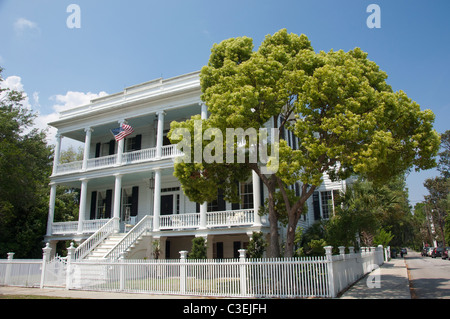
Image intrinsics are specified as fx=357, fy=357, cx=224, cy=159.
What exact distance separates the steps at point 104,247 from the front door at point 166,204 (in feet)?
11.6

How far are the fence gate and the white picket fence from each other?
4 centimetres

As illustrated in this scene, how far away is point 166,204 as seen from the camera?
74.3ft

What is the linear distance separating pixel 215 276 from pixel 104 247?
349 inches

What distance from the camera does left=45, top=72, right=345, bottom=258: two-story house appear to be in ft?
60.9

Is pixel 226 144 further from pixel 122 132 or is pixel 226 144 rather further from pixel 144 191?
pixel 144 191

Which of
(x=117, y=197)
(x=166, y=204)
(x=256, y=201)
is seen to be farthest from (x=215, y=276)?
(x=166, y=204)

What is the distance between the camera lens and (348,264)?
524 inches

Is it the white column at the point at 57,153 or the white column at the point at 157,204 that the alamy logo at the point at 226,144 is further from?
the white column at the point at 57,153

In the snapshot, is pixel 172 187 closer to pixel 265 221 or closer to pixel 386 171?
pixel 265 221

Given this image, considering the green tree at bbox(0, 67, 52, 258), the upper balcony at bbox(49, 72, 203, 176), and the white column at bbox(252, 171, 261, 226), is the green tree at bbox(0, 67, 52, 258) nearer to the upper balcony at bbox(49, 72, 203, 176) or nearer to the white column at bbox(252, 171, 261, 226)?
the upper balcony at bbox(49, 72, 203, 176)

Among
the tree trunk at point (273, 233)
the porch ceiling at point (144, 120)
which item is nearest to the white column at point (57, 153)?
the porch ceiling at point (144, 120)

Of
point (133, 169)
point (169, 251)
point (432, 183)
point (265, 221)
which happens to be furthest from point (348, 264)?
point (432, 183)

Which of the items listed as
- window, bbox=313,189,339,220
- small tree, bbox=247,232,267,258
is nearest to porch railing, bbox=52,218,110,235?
small tree, bbox=247,232,267,258
